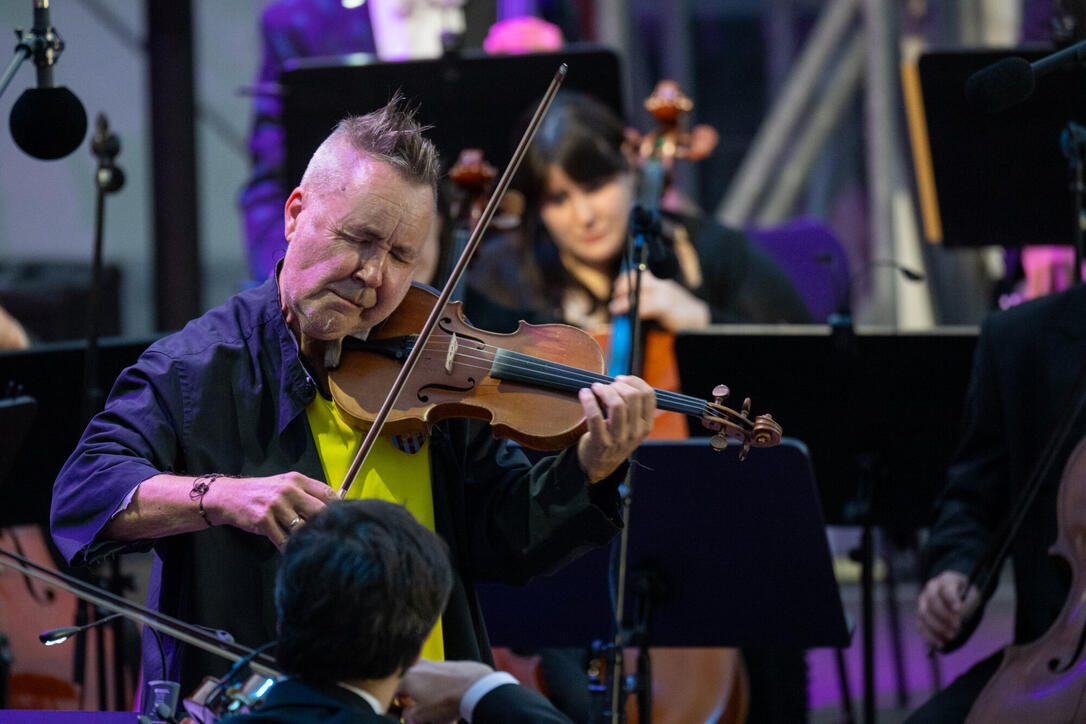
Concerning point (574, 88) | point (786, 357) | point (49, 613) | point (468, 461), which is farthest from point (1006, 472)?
point (49, 613)

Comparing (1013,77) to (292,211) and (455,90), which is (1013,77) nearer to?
(292,211)

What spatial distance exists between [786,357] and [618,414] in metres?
1.13

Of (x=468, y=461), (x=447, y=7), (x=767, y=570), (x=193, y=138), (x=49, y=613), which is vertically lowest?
(x=49, y=613)

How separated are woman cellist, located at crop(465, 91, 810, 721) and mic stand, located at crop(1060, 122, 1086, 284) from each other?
0.94 m

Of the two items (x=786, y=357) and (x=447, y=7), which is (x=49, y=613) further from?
(x=447, y=7)

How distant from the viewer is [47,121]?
222 centimetres

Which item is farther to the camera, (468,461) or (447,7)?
(447,7)

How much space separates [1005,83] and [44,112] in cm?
161

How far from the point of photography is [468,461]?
1.93m

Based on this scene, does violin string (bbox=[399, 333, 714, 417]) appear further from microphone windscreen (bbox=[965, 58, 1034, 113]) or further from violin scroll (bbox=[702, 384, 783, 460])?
microphone windscreen (bbox=[965, 58, 1034, 113])

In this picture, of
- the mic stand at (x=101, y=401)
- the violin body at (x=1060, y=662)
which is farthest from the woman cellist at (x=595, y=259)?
the violin body at (x=1060, y=662)

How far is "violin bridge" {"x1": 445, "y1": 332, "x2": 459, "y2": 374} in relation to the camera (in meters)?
1.85

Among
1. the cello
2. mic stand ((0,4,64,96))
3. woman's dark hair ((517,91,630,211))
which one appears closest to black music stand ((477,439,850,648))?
the cello

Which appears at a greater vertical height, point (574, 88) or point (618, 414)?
point (574, 88)
